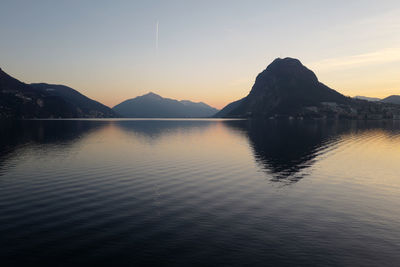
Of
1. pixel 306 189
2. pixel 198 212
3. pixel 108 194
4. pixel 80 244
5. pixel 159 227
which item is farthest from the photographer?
pixel 306 189

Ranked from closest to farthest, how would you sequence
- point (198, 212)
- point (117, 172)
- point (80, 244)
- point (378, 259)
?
point (378, 259) < point (80, 244) < point (198, 212) < point (117, 172)

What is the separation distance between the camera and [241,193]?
39.8 m

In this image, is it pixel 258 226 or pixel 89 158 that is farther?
pixel 89 158

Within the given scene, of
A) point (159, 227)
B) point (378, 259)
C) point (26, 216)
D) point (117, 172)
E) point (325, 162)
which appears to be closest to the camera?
point (378, 259)

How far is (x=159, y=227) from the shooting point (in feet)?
85.9

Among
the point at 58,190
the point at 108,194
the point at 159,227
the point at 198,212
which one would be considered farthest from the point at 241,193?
the point at 58,190

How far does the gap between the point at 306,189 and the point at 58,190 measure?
3853 centimetres

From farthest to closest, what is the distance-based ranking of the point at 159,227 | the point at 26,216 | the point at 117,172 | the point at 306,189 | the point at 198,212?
the point at 117,172
the point at 306,189
the point at 198,212
the point at 26,216
the point at 159,227

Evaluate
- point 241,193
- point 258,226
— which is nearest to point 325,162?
point 241,193

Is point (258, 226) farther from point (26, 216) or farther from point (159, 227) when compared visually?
point (26, 216)

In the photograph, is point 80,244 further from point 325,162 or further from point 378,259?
point 325,162

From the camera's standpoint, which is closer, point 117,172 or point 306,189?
point 306,189

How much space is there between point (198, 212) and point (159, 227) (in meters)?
6.00

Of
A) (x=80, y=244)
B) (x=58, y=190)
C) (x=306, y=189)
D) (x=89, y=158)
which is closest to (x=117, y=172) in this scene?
(x=58, y=190)
